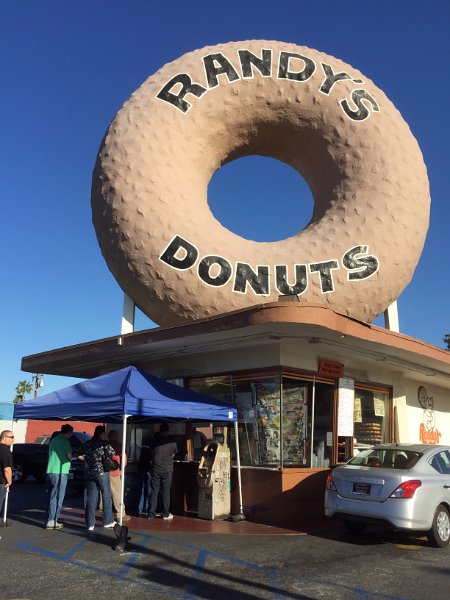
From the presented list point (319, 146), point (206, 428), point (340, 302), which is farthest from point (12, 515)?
point (319, 146)

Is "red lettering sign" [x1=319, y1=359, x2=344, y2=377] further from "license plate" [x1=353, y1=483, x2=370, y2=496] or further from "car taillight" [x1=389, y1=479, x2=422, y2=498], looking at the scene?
"car taillight" [x1=389, y1=479, x2=422, y2=498]

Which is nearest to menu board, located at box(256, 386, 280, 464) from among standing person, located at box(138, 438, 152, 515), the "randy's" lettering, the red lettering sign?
the red lettering sign

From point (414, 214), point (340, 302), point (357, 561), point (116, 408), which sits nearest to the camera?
point (357, 561)

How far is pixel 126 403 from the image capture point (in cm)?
786

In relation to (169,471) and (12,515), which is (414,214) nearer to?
(169,471)

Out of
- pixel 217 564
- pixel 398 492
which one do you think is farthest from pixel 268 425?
pixel 217 564

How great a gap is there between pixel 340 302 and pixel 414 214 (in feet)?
8.17

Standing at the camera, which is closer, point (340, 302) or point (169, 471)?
point (169, 471)

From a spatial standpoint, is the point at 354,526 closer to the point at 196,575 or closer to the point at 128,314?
the point at 196,575

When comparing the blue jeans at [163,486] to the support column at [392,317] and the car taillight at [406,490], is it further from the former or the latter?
the support column at [392,317]

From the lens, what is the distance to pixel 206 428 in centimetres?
1077

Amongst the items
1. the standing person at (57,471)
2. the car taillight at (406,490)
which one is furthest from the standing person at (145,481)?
the car taillight at (406,490)

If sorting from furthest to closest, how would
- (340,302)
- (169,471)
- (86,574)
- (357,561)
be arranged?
(340,302)
(169,471)
(357,561)
(86,574)

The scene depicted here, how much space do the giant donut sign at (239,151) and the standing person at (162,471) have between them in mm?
2286
